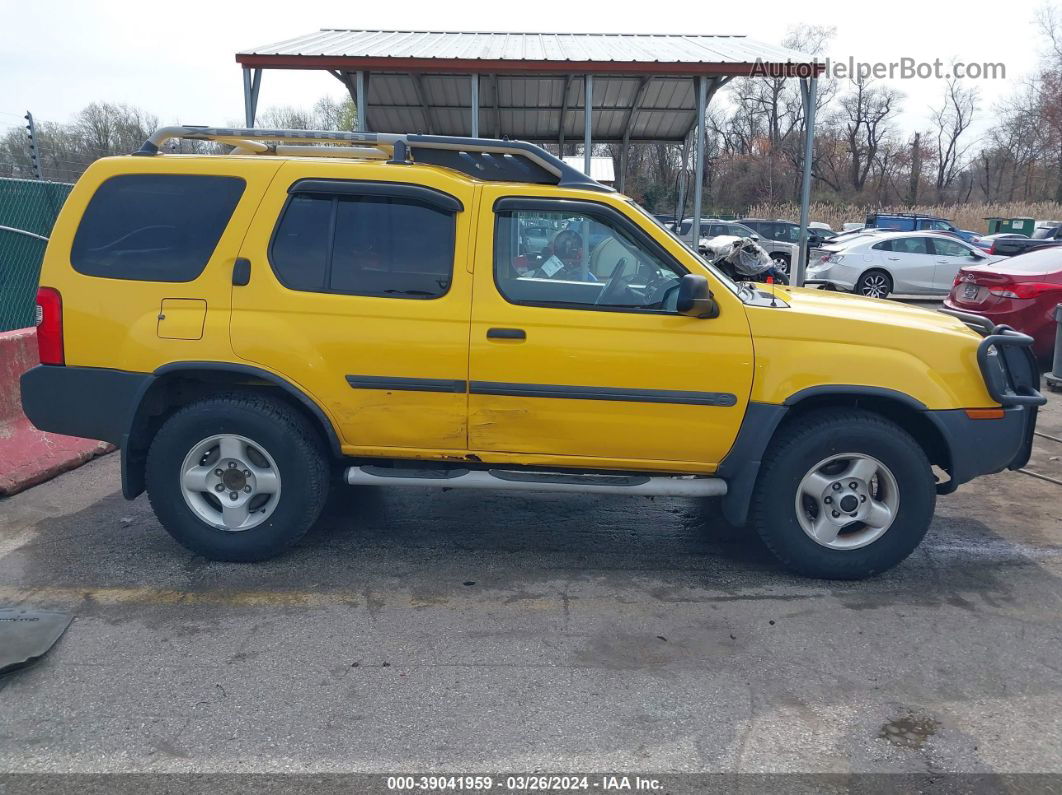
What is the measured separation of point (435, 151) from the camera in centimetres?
469

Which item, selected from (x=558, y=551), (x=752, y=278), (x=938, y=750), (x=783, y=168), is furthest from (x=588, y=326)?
(x=783, y=168)

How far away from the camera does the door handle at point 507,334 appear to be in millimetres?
4207

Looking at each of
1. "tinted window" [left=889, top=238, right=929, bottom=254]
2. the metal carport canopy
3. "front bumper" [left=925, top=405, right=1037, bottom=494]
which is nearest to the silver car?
"tinted window" [left=889, top=238, right=929, bottom=254]

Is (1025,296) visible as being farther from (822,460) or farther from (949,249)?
(949,249)

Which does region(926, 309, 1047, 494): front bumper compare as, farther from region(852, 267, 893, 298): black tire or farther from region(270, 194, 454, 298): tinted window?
region(852, 267, 893, 298): black tire

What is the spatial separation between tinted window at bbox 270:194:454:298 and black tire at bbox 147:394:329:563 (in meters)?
0.71

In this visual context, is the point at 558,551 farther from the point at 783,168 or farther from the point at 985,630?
the point at 783,168

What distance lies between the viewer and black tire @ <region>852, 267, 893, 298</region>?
17.2 meters

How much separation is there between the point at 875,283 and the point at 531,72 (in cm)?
1029

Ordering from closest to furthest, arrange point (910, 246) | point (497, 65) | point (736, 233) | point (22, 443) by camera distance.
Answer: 1. point (22, 443)
2. point (497, 65)
3. point (910, 246)
4. point (736, 233)

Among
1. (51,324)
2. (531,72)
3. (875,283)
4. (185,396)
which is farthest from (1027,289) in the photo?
(51,324)

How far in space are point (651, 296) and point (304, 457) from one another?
1.96 metres

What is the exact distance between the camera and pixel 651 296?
4.29m

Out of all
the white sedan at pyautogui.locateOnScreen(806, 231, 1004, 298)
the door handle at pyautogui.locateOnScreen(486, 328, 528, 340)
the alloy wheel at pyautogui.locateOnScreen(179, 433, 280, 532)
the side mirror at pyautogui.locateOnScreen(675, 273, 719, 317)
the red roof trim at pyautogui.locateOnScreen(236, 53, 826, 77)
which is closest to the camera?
the side mirror at pyautogui.locateOnScreen(675, 273, 719, 317)
